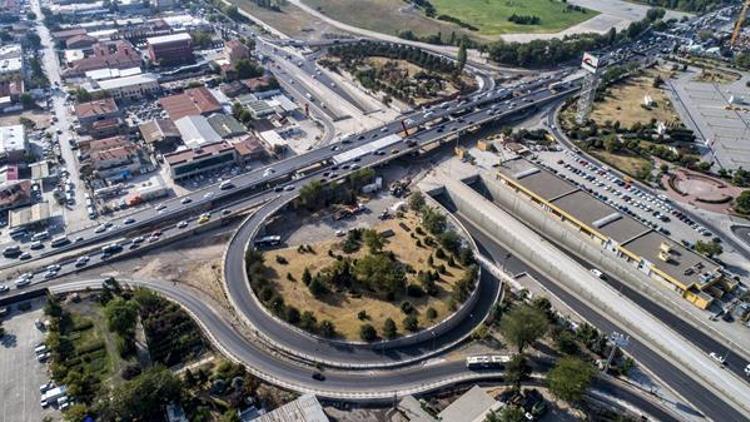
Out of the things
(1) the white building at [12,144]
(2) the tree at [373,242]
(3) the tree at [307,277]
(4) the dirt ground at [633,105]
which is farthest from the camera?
(4) the dirt ground at [633,105]

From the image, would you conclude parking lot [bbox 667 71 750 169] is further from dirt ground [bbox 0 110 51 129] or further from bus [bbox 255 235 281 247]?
dirt ground [bbox 0 110 51 129]

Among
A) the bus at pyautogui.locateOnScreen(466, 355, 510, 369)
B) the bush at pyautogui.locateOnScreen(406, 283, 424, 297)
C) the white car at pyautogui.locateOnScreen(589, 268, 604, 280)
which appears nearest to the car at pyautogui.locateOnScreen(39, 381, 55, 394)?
the bush at pyautogui.locateOnScreen(406, 283, 424, 297)

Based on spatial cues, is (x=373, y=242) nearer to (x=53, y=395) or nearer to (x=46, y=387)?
(x=53, y=395)

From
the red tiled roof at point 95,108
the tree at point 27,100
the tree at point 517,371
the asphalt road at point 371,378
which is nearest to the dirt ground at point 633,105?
Result: the asphalt road at point 371,378

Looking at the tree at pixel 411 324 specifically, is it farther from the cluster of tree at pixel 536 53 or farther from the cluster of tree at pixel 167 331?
the cluster of tree at pixel 536 53

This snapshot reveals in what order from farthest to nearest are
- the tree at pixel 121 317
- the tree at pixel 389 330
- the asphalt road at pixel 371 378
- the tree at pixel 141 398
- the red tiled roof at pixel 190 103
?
the red tiled roof at pixel 190 103, the tree at pixel 389 330, the tree at pixel 121 317, the asphalt road at pixel 371 378, the tree at pixel 141 398

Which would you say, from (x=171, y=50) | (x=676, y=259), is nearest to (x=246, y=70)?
(x=171, y=50)

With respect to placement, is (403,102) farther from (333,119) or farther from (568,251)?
(568,251)

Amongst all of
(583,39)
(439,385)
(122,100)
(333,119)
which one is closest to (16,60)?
(122,100)
